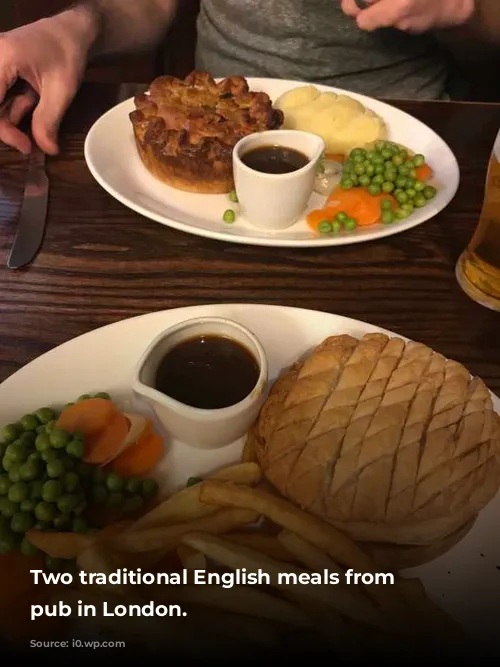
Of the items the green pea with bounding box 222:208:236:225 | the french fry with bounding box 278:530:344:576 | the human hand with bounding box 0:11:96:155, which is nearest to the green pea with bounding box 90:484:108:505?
the french fry with bounding box 278:530:344:576

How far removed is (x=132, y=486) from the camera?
148 centimetres

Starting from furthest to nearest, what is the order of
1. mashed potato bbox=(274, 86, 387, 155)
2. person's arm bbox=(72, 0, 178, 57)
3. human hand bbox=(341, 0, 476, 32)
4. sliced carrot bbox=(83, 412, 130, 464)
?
person's arm bbox=(72, 0, 178, 57)
mashed potato bbox=(274, 86, 387, 155)
human hand bbox=(341, 0, 476, 32)
sliced carrot bbox=(83, 412, 130, 464)

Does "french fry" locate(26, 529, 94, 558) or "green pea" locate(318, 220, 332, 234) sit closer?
"french fry" locate(26, 529, 94, 558)

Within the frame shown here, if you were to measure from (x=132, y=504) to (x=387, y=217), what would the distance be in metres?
1.38

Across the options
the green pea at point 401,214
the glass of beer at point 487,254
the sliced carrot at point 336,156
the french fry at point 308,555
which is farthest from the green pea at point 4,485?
the sliced carrot at point 336,156

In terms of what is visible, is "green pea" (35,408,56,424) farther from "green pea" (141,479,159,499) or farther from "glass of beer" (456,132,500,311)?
"glass of beer" (456,132,500,311)

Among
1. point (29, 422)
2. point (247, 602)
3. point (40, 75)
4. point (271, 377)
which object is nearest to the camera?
point (247, 602)

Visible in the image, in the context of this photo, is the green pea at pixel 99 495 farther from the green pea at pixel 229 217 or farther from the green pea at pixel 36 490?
the green pea at pixel 229 217

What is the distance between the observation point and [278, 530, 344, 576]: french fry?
124 centimetres

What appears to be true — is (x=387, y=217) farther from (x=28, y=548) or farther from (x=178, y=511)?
(x=28, y=548)

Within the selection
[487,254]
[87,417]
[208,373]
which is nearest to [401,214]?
[487,254]

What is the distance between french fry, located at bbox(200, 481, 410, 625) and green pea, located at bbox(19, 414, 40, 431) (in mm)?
482

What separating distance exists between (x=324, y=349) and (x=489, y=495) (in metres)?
0.50

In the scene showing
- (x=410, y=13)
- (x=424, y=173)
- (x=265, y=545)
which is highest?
(x=410, y=13)
